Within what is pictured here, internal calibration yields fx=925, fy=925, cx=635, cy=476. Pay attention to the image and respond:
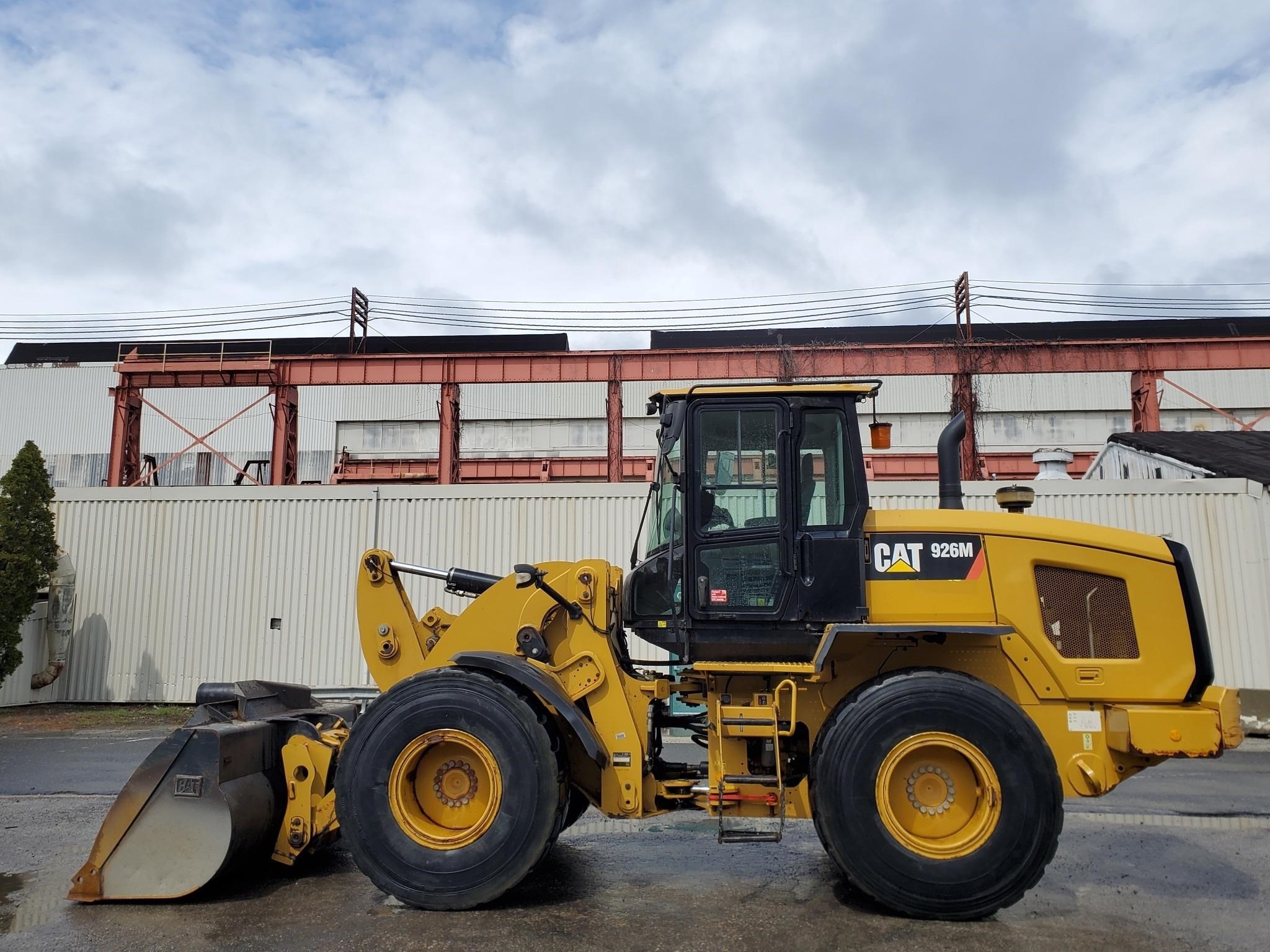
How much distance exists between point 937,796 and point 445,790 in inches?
101

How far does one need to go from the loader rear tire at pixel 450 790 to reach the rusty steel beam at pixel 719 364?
1504 cm

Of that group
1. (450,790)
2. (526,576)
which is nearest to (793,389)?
(526,576)

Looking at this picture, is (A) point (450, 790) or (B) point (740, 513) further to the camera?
(B) point (740, 513)

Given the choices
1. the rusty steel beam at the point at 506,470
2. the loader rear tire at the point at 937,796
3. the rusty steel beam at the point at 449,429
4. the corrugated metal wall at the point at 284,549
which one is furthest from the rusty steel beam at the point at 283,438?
the loader rear tire at the point at 937,796

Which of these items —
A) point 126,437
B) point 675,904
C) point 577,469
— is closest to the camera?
point 675,904

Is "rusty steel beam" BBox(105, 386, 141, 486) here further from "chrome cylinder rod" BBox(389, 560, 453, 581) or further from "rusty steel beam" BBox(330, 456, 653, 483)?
"chrome cylinder rod" BBox(389, 560, 453, 581)

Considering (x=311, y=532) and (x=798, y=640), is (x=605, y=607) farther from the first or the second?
(x=311, y=532)

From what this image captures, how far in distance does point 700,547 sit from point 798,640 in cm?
73

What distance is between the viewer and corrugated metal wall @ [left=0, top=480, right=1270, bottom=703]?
49.9 feet

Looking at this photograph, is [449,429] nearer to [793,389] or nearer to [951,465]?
[793,389]

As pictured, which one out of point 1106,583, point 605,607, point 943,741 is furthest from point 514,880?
point 1106,583

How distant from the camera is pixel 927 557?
16.5 feet

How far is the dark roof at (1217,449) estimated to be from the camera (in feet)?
51.7

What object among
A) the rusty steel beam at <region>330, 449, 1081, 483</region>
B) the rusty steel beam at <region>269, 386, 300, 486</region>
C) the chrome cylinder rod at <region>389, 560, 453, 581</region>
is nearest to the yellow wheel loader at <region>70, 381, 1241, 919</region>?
the chrome cylinder rod at <region>389, 560, 453, 581</region>
